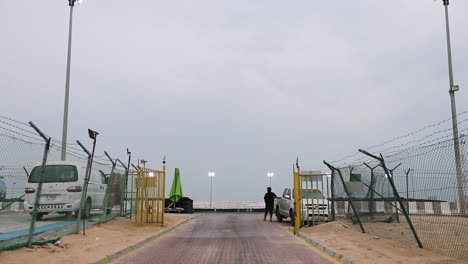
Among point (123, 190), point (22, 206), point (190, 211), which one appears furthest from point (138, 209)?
point (190, 211)

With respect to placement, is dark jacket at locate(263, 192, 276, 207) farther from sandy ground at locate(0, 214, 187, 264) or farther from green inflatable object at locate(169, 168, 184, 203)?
sandy ground at locate(0, 214, 187, 264)

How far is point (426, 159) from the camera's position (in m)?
9.61

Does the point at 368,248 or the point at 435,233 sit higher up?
the point at 435,233

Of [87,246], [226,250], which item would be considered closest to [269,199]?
[226,250]

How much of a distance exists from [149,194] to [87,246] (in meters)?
6.27

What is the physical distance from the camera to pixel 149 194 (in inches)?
681

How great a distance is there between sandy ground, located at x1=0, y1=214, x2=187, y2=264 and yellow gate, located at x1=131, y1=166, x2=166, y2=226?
0.95 m

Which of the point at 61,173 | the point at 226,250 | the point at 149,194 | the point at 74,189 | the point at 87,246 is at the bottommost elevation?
the point at 226,250

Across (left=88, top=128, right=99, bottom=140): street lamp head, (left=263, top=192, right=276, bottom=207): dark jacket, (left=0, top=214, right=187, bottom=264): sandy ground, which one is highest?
(left=88, top=128, right=99, bottom=140): street lamp head

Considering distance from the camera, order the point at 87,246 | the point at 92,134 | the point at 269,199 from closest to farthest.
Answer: the point at 87,246
the point at 92,134
the point at 269,199

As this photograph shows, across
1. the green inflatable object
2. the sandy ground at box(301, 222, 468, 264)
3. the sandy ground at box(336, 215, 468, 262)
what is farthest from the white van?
the green inflatable object

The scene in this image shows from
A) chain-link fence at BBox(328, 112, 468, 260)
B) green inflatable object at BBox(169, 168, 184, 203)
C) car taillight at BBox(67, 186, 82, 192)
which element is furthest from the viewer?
green inflatable object at BBox(169, 168, 184, 203)

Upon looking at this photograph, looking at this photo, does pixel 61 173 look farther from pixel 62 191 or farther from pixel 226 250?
pixel 226 250

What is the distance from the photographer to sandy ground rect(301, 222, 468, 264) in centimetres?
935
